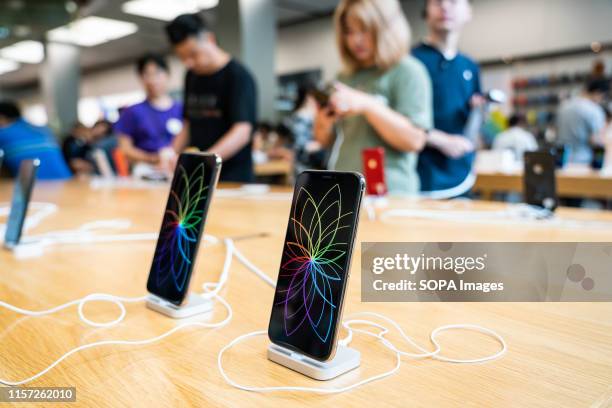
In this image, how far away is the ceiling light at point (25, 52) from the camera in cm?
833

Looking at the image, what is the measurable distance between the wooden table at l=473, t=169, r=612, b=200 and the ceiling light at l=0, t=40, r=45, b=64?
799 centimetres

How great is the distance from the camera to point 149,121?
2932mm

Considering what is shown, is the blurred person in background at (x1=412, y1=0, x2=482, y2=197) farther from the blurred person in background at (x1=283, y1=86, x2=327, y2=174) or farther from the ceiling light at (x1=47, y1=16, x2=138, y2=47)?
the ceiling light at (x1=47, y1=16, x2=138, y2=47)

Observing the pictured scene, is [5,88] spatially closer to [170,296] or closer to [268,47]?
[268,47]

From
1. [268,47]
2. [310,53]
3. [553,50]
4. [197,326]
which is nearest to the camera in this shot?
[197,326]

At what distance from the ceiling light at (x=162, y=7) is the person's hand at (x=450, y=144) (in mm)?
4991

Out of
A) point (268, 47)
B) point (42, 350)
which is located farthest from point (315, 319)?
point (268, 47)

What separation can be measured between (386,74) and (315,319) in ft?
3.95

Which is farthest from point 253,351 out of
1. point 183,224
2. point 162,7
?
point 162,7

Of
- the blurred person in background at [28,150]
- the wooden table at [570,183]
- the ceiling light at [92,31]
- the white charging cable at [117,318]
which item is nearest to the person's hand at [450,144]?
the white charging cable at [117,318]

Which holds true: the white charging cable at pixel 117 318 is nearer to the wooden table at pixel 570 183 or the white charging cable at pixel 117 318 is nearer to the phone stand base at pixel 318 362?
the phone stand base at pixel 318 362

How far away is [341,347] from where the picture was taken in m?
0.50

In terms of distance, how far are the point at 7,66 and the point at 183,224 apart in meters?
12.5

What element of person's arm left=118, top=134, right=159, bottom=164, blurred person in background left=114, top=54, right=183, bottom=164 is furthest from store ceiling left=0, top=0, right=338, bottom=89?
person's arm left=118, top=134, right=159, bottom=164
